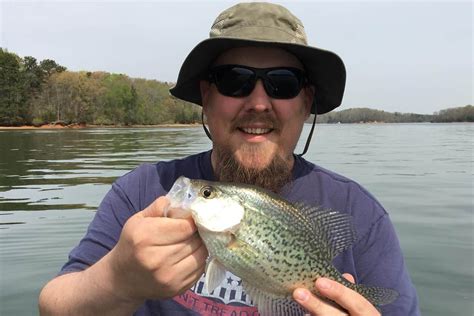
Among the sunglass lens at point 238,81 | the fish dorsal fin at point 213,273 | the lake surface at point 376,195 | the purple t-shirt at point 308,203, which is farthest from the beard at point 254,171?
the lake surface at point 376,195

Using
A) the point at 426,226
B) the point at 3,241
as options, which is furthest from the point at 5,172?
the point at 426,226

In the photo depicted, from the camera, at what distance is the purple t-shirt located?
3.09 metres

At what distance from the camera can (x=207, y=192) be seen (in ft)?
8.17

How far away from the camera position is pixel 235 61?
3428 mm

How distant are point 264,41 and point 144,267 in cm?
172

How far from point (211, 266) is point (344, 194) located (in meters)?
1.33

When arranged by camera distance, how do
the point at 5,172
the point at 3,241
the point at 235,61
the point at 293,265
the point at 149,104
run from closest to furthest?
the point at 293,265 < the point at 235,61 < the point at 3,241 < the point at 5,172 < the point at 149,104

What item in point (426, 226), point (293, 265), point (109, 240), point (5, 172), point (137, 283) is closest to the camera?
point (137, 283)

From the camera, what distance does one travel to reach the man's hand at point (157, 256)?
7.25 feet

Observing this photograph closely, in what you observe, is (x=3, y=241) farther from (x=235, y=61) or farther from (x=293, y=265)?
(x=293, y=265)

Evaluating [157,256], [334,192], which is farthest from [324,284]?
[334,192]

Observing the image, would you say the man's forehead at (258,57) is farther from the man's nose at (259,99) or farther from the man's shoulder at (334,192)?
the man's shoulder at (334,192)

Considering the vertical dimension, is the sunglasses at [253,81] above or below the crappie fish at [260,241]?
above

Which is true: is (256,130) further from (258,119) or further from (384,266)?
(384,266)
